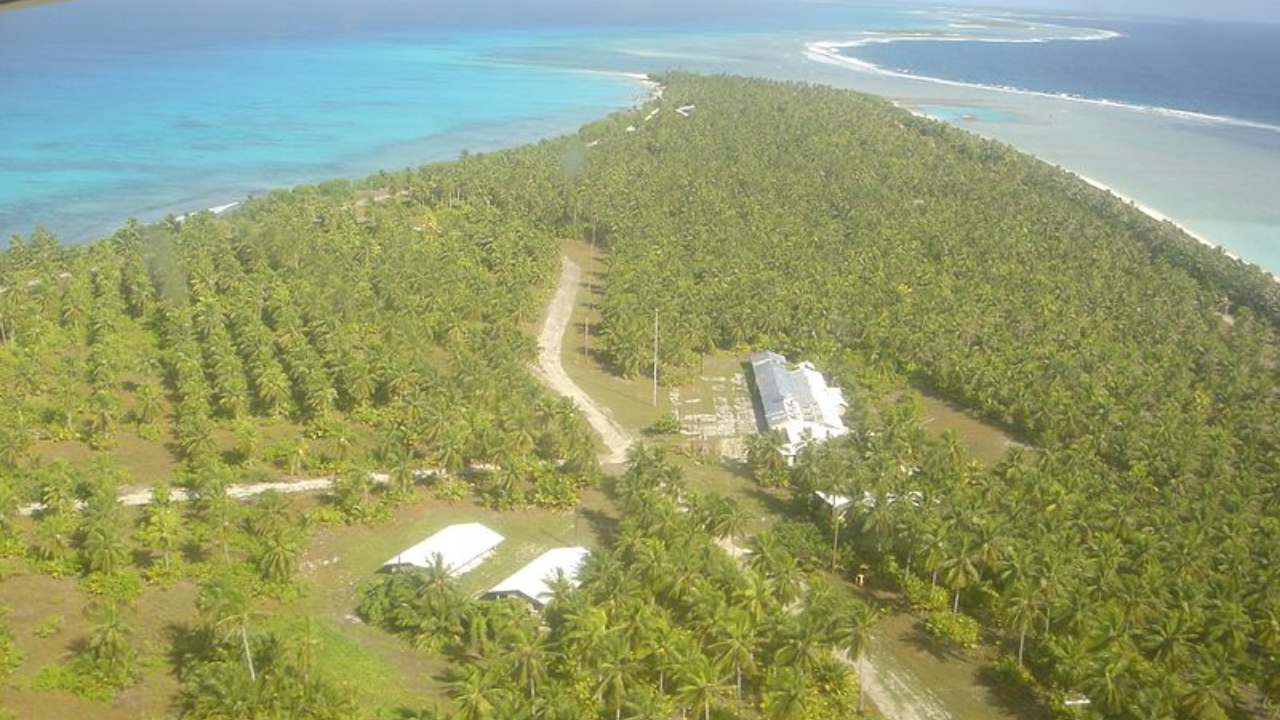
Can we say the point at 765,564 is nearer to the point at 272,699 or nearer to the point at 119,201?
the point at 272,699

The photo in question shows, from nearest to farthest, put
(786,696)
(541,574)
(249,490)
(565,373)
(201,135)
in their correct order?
(786,696)
(541,574)
(249,490)
(565,373)
(201,135)

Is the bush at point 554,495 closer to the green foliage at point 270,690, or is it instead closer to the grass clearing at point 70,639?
the green foliage at point 270,690

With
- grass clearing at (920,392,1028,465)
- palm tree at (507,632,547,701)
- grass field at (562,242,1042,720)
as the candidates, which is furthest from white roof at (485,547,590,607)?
grass clearing at (920,392,1028,465)

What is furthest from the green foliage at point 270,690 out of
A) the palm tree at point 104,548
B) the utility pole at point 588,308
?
the utility pole at point 588,308

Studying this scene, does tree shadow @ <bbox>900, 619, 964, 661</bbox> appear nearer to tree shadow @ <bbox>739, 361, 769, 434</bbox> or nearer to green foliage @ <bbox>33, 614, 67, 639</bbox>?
tree shadow @ <bbox>739, 361, 769, 434</bbox>

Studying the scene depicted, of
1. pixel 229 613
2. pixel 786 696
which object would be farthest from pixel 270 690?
pixel 786 696

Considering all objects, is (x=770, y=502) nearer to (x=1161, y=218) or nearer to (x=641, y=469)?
(x=641, y=469)
